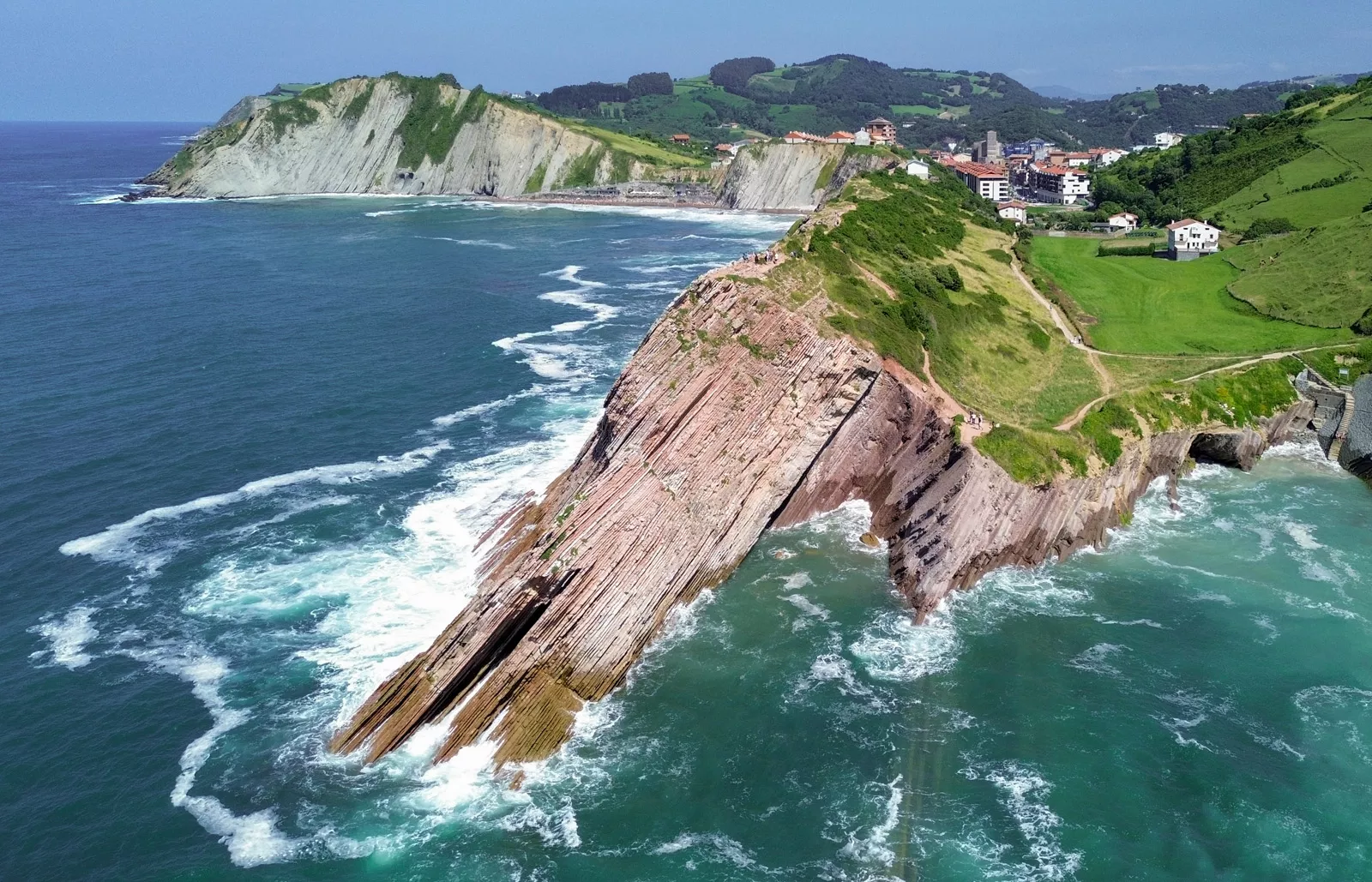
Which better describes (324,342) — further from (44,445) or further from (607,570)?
(607,570)

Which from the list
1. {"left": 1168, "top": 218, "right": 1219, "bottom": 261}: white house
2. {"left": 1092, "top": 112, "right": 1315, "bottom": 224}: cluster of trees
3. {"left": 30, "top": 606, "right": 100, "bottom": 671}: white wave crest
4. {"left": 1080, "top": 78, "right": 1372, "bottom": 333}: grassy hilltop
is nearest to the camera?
{"left": 30, "top": 606, "right": 100, "bottom": 671}: white wave crest

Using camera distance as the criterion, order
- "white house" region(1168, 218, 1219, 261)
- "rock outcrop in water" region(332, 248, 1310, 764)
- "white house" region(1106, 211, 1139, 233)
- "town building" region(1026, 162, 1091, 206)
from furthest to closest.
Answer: "town building" region(1026, 162, 1091, 206) → "white house" region(1106, 211, 1139, 233) → "white house" region(1168, 218, 1219, 261) → "rock outcrop in water" region(332, 248, 1310, 764)

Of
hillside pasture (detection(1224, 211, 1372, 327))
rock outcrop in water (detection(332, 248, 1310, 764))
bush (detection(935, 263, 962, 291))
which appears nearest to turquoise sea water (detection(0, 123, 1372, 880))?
rock outcrop in water (detection(332, 248, 1310, 764))

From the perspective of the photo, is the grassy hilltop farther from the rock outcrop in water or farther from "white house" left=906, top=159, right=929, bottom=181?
"white house" left=906, top=159, right=929, bottom=181

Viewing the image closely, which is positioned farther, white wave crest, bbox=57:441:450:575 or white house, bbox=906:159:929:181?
white house, bbox=906:159:929:181

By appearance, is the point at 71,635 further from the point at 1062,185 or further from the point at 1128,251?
the point at 1062,185

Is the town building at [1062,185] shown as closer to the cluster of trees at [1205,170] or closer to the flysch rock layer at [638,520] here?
the cluster of trees at [1205,170]

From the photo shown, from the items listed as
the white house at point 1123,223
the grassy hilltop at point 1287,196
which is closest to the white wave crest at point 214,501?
the grassy hilltop at point 1287,196

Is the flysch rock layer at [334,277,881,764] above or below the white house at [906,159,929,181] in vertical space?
below
